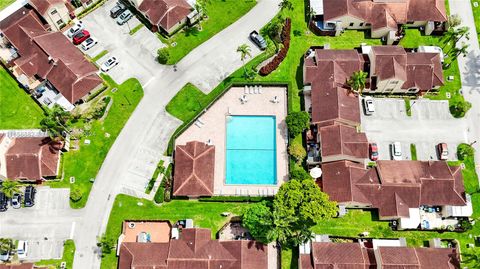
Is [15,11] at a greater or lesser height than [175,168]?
greater

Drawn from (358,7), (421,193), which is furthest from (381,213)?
(358,7)

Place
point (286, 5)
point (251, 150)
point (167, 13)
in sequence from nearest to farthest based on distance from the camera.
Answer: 1. point (251, 150)
2. point (167, 13)
3. point (286, 5)

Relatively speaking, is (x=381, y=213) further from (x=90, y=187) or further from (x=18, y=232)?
(x=18, y=232)

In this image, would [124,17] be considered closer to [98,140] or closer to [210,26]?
[210,26]

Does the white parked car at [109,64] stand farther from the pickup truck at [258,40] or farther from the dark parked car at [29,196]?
the pickup truck at [258,40]

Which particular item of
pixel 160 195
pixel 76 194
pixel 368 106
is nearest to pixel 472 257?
pixel 368 106

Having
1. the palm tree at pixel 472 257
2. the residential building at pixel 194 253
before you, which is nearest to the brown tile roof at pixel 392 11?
the palm tree at pixel 472 257
